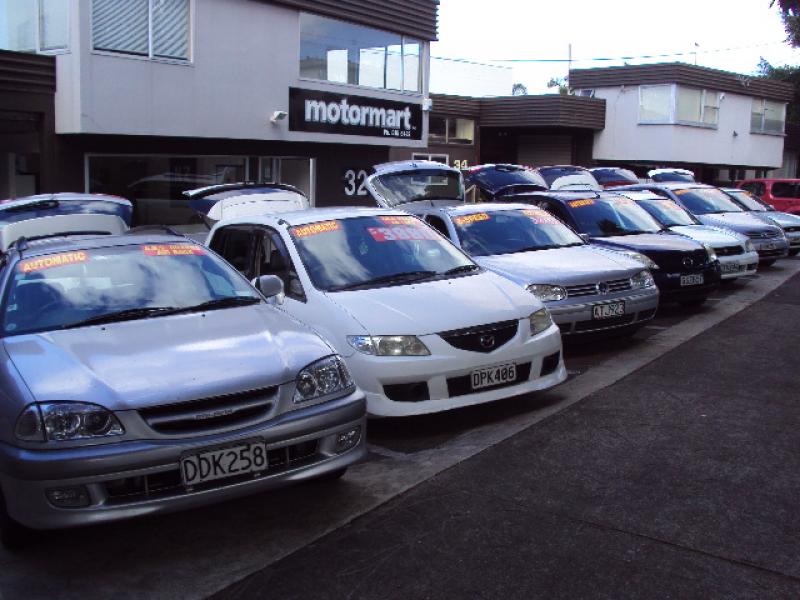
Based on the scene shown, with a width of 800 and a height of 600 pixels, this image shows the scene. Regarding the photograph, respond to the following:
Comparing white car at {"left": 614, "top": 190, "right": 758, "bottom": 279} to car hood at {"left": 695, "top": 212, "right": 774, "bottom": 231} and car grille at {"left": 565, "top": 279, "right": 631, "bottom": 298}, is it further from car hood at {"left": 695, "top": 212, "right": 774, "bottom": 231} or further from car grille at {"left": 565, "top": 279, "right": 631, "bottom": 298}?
car grille at {"left": 565, "top": 279, "right": 631, "bottom": 298}

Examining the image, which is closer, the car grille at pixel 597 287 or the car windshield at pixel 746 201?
the car grille at pixel 597 287

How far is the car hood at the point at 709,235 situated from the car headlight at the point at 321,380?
→ 8277 millimetres

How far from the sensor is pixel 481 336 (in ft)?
19.8

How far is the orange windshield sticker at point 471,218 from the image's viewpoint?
9.12m

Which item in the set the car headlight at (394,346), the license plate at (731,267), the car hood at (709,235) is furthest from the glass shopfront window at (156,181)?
the car headlight at (394,346)

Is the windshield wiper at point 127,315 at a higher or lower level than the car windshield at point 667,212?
lower

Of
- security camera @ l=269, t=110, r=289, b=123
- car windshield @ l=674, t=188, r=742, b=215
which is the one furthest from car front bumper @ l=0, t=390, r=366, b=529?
security camera @ l=269, t=110, r=289, b=123

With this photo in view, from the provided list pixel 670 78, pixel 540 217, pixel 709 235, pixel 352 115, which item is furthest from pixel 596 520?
pixel 670 78

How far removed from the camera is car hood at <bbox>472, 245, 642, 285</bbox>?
8008 mm

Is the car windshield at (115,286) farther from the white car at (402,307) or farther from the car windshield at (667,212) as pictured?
the car windshield at (667,212)

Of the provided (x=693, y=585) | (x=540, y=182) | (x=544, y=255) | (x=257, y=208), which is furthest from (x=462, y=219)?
(x=540, y=182)

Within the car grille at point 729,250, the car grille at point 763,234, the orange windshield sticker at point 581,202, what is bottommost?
the car grille at point 729,250

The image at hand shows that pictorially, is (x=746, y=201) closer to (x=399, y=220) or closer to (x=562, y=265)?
(x=562, y=265)

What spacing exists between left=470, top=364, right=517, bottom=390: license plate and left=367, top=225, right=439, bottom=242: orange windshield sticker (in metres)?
1.63
